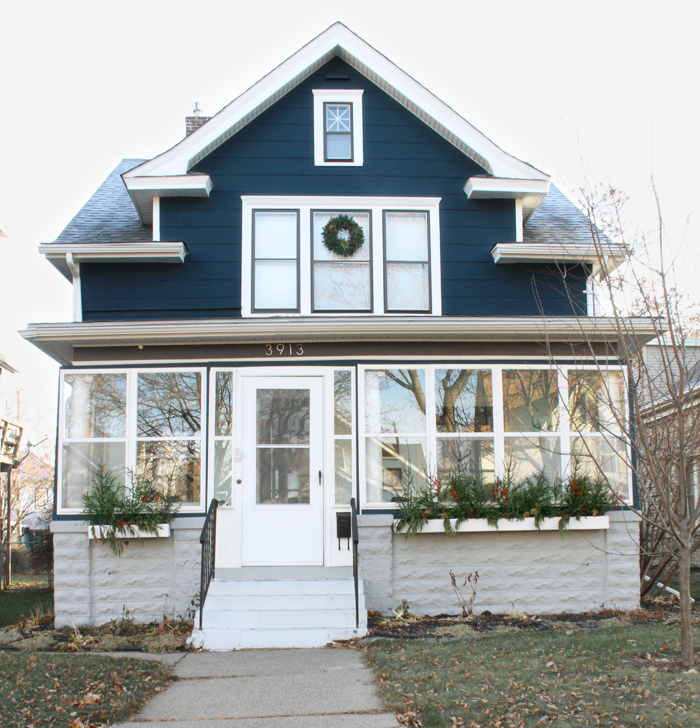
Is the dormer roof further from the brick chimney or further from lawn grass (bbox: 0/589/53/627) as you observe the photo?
lawn grass (bbox: 0/589/53/627)

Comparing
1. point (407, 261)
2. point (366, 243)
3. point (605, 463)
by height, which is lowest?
point (605, 463)

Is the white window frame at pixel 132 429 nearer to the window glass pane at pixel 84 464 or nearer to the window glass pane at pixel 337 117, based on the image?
the window glass pane at pixel 84 464

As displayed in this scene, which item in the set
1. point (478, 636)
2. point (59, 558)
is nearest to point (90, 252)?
point (59, 558)

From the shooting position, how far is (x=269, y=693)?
5.45m

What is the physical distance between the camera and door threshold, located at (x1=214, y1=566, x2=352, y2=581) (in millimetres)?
7949

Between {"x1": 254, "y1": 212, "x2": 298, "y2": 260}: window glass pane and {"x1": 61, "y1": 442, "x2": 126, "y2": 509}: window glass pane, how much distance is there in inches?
121

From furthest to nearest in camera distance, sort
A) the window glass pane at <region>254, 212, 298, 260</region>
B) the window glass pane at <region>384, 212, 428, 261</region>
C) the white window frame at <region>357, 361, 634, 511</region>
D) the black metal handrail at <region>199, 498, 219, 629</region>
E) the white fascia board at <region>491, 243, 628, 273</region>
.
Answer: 1. the window glass pane at <region>384, 212, 428, 261</region>
2. the window glass pane at <region>254, 212, 298, 260</region>
3. the white fascia board at <region>491, 243, 628, 273</region>
4. the white window frame at <region>357, 361, 634, 511</region>
5. the black metal handrail at <region>199, 498, 219, 629</region>

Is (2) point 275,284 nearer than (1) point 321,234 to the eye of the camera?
Yes

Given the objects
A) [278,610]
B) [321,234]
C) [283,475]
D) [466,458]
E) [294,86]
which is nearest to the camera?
[278,610]

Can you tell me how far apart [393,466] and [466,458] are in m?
0.90

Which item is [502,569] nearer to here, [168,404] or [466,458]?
[466,458]

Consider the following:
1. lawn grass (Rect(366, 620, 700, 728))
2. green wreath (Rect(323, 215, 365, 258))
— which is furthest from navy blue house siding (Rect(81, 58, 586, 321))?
lawn grass (Rect(366, 620, 700, 728))

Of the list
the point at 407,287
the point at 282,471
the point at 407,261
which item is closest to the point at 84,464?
the point at 282,471

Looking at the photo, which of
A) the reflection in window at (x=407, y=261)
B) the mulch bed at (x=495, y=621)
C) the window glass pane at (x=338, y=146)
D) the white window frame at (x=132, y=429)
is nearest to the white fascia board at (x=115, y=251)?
the white window frame at (x=132, y=429)
